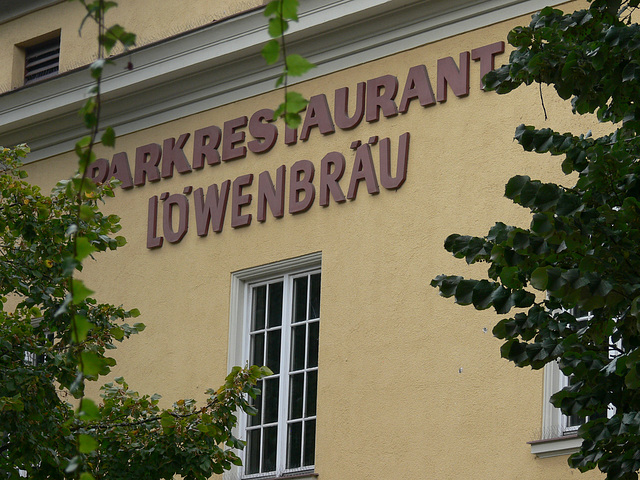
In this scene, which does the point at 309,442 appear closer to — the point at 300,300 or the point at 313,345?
the point at 313,345

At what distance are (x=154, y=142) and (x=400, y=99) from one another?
12.1 ft

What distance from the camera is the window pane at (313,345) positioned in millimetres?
14102

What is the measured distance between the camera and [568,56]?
677cm

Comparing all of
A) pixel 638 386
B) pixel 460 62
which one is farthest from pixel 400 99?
pixel 638 386

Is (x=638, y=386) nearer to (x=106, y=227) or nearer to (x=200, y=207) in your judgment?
(x=106, y=227)

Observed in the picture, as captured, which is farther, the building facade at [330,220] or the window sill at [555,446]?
the building facade at [330,220]

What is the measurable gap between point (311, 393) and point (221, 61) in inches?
168

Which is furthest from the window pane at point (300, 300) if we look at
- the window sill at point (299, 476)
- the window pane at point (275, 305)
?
the window sill at point (299, 476)

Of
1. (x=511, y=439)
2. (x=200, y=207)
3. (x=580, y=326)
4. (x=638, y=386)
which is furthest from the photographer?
(x=200, y=207)

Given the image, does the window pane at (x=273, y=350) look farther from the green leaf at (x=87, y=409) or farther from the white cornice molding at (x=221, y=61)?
the green leaf at (x=87, y=409)

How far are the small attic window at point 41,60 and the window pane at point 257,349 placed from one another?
5701 mm

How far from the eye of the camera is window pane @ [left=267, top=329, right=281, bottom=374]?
568 inches

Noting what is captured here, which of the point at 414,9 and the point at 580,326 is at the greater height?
the point at 414,9

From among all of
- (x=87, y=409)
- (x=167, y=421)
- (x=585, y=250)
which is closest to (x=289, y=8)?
(x=87, y=409)
